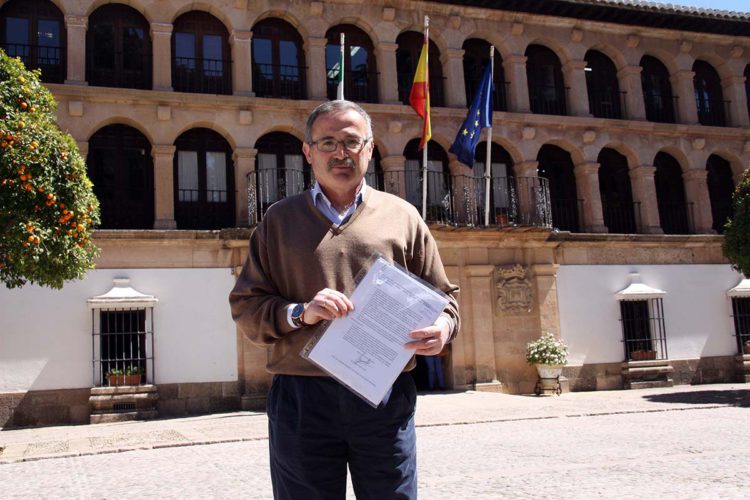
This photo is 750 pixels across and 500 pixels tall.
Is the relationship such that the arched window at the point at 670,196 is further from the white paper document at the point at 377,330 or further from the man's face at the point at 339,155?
the white paper document at the point at 377,330

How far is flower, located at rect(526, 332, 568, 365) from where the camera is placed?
18.3 m

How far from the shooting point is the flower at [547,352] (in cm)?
1827

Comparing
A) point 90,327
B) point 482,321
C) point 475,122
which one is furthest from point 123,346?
point 475,122

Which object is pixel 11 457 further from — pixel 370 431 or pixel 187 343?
pixel 370 431

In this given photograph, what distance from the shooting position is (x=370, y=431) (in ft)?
8.84

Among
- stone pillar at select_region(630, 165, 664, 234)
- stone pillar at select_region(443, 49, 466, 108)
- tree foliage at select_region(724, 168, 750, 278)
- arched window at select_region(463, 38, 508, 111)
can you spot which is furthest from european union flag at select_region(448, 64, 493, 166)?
tree foliage at select_region(724, 168, 750, 278)

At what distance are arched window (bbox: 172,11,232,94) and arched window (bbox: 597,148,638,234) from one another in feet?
36.2

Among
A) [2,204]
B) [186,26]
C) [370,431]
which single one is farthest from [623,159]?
[370,431]

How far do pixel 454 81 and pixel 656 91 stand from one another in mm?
7050

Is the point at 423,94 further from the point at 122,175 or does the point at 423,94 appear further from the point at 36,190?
the point at 36,190

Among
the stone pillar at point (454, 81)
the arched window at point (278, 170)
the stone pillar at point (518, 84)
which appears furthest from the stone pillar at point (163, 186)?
the stone pillar at point (518, 84)

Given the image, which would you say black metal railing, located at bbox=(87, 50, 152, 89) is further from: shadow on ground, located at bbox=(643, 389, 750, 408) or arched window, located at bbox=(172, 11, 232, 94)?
shadow on ground, located at bbox=(643, 389, 750, 408)

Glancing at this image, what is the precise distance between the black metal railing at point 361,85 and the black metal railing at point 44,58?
22.0ft

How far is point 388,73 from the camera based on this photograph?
19.8 m
